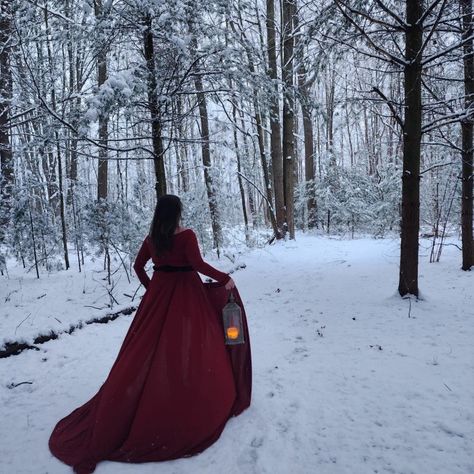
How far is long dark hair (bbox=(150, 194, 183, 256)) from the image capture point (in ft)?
10.4

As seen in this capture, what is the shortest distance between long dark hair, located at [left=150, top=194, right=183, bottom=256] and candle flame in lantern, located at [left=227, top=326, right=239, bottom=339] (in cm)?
89

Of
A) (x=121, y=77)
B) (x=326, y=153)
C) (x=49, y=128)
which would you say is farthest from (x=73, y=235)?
(x=326, y=153)

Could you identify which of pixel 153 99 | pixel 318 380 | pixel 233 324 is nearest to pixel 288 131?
pixel 153 99

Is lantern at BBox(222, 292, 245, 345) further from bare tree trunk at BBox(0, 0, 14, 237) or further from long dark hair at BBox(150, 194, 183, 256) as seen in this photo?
bare tree trunk at BBox(0, 0, 14, 237)

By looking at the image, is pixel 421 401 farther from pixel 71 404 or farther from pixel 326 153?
pixel 326 153

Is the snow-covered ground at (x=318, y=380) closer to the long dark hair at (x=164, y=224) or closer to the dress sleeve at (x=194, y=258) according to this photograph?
the dress sleeve at (x=194, y=258)

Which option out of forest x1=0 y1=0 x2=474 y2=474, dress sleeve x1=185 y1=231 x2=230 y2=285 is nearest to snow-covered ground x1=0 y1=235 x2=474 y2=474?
forest x1=0 y1=0 x2=474 y2=474

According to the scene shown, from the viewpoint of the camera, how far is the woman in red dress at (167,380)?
2814mm

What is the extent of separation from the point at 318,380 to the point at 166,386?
5.82 ft

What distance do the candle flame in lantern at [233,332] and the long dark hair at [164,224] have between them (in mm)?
888

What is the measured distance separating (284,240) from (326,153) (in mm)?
6467

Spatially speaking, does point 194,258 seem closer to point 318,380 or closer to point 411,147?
point 318,380

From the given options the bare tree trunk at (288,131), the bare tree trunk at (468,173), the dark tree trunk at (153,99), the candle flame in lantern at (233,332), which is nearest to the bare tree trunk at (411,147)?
the bare tree trunk at (468,173)

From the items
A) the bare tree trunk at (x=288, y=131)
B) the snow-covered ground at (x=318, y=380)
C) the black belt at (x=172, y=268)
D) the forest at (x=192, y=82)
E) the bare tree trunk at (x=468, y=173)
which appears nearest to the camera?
the snow-covered ground at (x=318, y=380)
